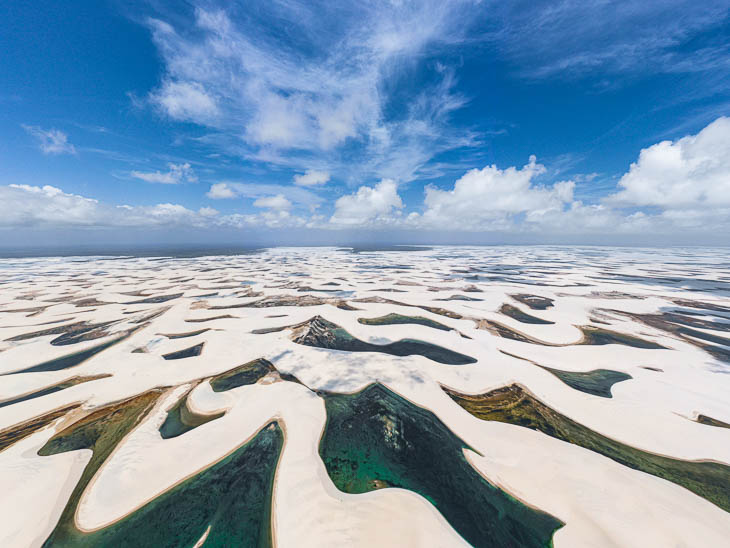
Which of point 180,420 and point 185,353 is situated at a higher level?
point 185,353

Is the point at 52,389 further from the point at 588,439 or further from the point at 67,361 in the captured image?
the point at 588,439

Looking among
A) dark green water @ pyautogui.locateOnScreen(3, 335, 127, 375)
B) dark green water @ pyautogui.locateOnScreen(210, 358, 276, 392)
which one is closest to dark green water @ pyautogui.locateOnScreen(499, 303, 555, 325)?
dark green water @ pyautogui.locateOnScreen(210, 358, 276, 392)

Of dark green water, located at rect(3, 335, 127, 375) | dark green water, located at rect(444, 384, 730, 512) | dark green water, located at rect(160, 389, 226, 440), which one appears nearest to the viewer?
dark green water, located at rect(444, 384, 730, 512)

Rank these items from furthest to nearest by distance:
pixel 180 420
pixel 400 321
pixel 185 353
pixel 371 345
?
pixel 400 321 → pixel 371 345 → pixel 185 353 → pixel 180 420

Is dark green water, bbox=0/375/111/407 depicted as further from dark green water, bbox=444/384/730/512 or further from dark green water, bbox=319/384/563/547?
dark green water, bbox=444/384/730/512

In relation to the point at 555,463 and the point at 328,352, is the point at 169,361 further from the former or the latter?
the point at 555,463

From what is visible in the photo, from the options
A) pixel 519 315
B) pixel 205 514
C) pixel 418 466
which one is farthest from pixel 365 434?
pixel 519 315

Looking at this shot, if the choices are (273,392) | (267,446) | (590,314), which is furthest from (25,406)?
(590,314)

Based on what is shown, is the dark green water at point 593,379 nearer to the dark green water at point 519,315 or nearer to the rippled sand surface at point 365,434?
the rippled sand surface at point 365,434

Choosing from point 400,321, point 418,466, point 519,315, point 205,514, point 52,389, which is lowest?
point 418,466
